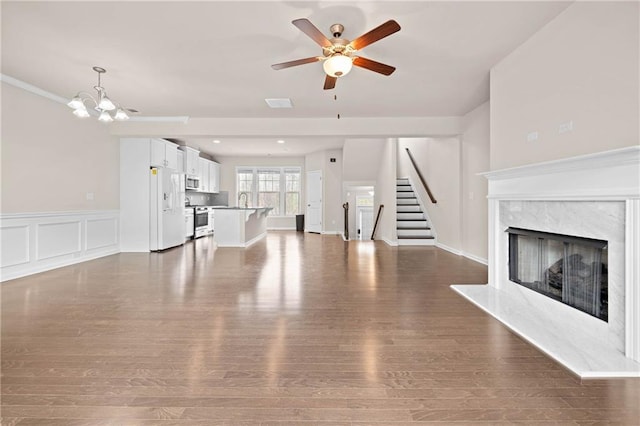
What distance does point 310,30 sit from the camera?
7.88ft

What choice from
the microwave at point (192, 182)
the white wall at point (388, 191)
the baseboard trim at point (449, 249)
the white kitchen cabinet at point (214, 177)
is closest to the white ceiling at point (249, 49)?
the white wall at point (388, 191)

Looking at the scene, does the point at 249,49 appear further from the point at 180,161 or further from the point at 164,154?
the point at 180,161

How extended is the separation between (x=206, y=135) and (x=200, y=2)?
3590mm

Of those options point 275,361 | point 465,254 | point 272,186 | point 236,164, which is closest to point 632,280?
point 275,361

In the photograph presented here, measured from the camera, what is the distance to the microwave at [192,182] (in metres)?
8.45

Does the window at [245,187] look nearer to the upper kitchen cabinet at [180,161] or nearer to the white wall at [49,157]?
the upper kitchen cabinet at [180,161]

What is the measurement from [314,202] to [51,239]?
23.7ft

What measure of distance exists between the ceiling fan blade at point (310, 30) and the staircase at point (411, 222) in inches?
217

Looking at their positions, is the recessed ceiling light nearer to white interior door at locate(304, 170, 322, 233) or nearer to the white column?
the white column

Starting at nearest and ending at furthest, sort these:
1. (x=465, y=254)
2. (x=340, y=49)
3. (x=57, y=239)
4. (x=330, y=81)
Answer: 1. (x=340, y=49)
2. (x=330, y=81)
3. (x=57, y=239)
4. (x=465, y=254)

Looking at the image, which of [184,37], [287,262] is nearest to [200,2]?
[184,37]

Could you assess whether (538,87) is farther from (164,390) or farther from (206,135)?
(206,135)

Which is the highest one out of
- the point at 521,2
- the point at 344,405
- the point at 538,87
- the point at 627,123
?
the point at 521,2

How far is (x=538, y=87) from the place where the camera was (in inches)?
114
